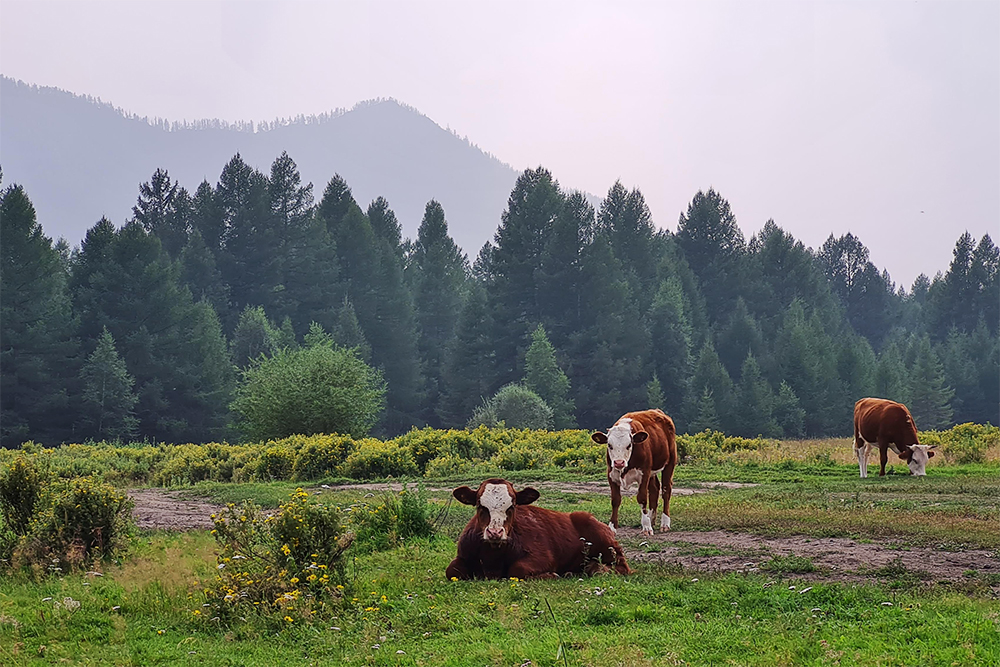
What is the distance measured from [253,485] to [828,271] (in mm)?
105047

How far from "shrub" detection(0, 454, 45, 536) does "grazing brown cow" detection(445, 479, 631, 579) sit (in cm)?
582

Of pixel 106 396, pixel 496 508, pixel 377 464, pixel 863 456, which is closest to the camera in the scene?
pixel 496 508

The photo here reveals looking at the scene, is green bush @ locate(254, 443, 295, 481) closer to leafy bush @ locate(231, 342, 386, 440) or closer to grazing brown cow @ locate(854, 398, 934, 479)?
leafy bush @ locate(231, 342, 386, 440)

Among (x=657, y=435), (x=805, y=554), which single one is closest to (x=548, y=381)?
(x=657, y=435)

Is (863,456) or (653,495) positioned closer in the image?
(653,495)

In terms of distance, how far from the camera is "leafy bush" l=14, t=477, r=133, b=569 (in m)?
11.2

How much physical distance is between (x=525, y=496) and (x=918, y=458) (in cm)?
1558

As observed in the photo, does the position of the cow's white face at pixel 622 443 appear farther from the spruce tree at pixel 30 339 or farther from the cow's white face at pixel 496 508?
the spruce tree at pixel 30 339

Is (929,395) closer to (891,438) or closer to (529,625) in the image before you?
(891,438)

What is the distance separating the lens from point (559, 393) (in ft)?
217

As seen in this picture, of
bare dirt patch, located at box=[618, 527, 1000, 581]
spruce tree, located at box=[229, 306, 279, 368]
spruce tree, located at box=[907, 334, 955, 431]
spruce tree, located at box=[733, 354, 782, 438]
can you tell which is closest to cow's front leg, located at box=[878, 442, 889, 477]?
bare dirt patch, located at box=[618, 527, 1000, 581]

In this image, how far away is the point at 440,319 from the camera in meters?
83.6

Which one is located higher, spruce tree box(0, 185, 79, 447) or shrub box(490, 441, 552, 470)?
spruce tree box(0, 185, 79, 447)

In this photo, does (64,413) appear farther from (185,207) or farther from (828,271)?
(828,271)
